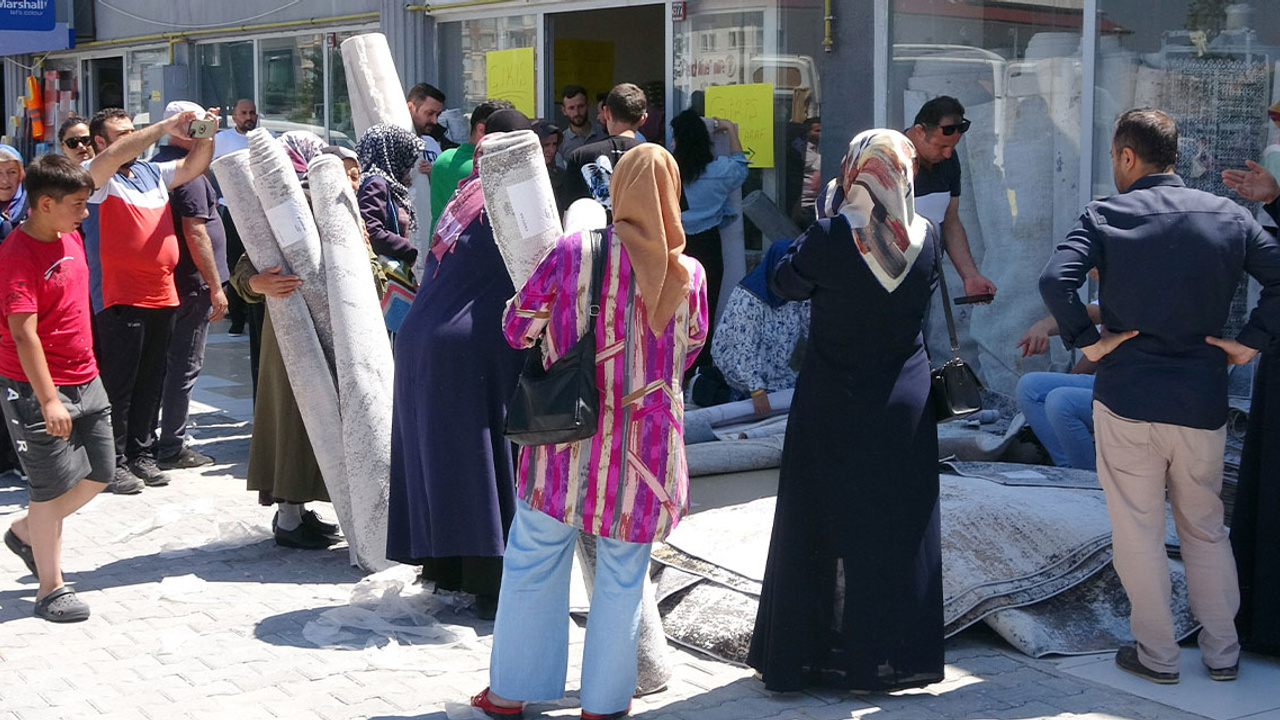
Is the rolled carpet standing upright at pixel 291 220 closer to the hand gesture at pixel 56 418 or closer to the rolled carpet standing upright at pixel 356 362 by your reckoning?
the rolled carpet standing upright at pixel 356 362

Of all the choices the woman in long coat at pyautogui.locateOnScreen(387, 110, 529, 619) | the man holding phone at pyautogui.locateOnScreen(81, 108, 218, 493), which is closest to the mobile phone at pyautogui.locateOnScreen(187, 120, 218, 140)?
the man holding phone at pyautogui.locateOnScreen(81, 108, 218, 493)

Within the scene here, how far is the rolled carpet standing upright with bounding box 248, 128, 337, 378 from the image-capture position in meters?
5.67

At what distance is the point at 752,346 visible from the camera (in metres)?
7.43

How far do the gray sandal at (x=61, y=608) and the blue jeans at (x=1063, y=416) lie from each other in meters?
3.89

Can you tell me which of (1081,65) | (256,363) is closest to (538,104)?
(256,363)

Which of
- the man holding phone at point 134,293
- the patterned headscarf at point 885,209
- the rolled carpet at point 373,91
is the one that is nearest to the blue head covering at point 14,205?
the man holding phone at point 134,293

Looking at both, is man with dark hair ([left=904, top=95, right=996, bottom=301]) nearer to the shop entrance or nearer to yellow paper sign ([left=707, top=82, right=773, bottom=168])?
yellow paper sign ([left=707, top=82, right=773, bottom=168])

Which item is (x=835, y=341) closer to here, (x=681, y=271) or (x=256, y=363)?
(x=681, y=271)

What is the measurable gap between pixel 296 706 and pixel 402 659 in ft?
1.66

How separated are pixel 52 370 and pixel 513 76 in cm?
598

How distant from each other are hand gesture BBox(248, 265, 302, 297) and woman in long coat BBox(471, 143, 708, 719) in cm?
194

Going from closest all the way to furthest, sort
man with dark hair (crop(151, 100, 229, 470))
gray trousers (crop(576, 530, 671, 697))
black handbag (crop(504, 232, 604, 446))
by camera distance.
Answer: black handbag (crop(504, 232, 604, 446))
gray trousers (crop(576, 530, 671, 697))
man with dark hair (crop(151, 100, 229, 470))

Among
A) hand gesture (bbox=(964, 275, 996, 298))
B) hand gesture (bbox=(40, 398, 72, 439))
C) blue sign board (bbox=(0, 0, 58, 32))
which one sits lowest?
hand gesture (bbox=(40, 398, 72, 439))

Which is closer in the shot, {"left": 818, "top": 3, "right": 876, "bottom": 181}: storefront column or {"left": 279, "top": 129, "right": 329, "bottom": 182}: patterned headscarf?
{"left": 279, "top": 129, "right": 329, "bottom": 182}: patterned headscarf
